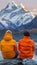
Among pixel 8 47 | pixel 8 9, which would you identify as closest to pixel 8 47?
pixel 8 47

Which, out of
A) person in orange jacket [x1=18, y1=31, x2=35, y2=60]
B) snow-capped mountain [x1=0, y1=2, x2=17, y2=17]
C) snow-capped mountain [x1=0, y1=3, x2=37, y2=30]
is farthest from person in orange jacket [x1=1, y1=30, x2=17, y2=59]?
snow-capped mountain [x1=0, y1=2, x2=17, y2=17]

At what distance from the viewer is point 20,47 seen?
324 centimetres

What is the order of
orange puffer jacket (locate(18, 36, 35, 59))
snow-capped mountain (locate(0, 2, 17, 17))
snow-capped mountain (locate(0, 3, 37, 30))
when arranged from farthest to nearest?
1. snow-capped mountain (locate(0, 2, 17, 17))
2. snow-capped mountain (locate(0, 3, 37, 30))
3. orange puffer jacket (locate(18, 36, 35, 59))

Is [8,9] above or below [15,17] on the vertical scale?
above

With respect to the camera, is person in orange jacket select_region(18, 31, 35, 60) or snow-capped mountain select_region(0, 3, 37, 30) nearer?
person in orange jacket select_region(18, 31, 35, 60)

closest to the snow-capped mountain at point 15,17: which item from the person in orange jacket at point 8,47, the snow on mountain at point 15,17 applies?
the snow on mountain at point 15,17

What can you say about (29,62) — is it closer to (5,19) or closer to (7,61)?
(7,61)

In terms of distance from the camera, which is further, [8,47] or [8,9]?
[8,9]

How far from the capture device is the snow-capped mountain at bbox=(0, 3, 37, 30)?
18.1 feet

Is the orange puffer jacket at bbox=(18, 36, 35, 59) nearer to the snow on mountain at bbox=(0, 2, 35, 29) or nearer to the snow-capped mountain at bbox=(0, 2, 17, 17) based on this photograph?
the snow on mountain at bbox=(0, 2, 35, 29)

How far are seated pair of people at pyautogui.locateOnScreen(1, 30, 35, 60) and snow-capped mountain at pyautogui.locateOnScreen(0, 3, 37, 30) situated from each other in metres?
2.23

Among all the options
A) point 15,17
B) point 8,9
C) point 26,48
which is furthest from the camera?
point 8,9

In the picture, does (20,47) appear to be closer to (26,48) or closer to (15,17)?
(26,48)

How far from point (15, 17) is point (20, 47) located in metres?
2.53
